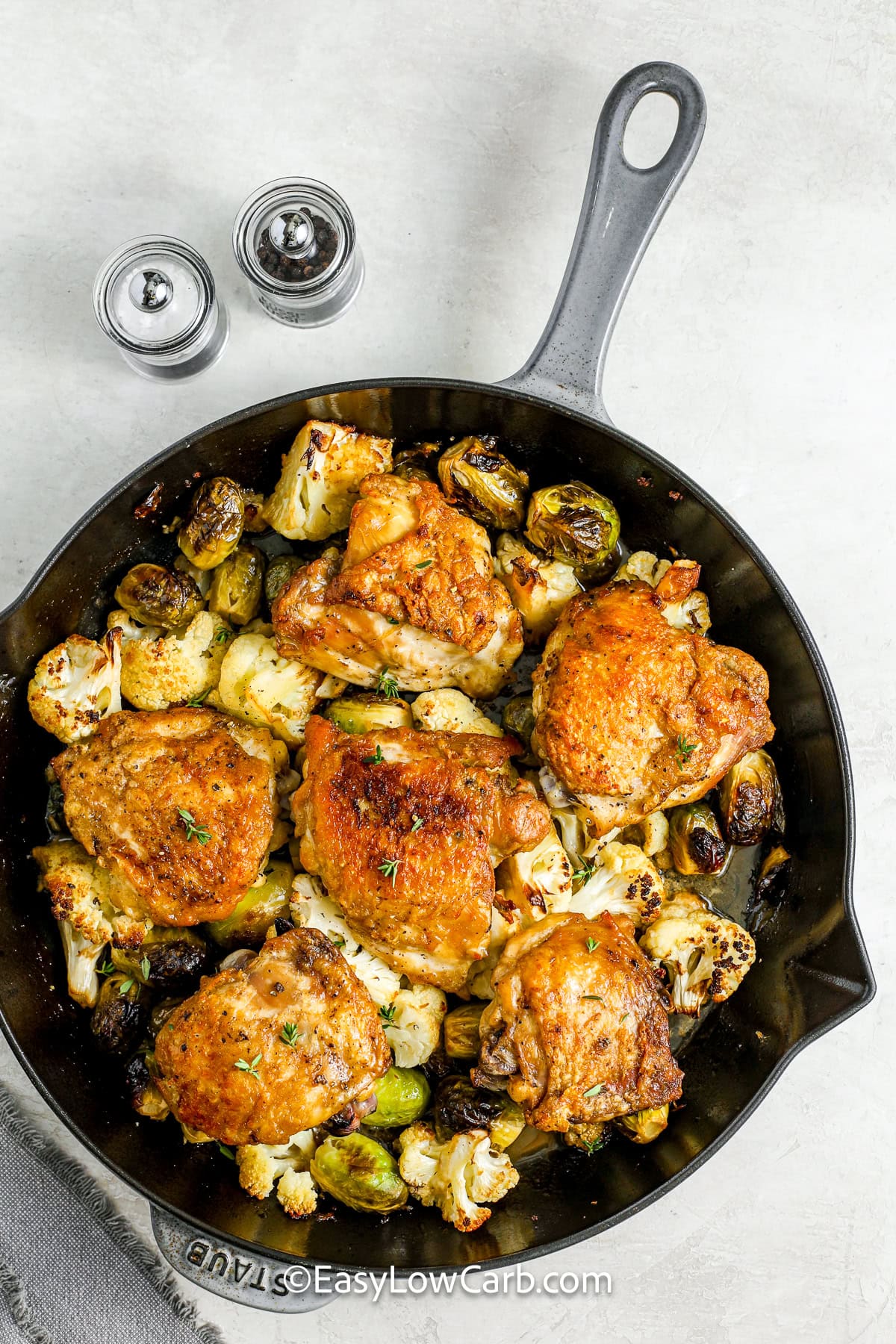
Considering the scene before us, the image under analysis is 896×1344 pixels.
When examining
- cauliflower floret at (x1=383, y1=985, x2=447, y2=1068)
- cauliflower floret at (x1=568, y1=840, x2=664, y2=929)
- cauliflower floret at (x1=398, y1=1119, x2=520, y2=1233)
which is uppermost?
cauliflower floret at (x1=568, y1=840, x2=664, y2=929)

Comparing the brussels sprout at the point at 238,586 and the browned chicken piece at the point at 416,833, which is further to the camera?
the brussels sprout at the point at 238,586

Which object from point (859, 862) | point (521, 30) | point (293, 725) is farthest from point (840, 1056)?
point (521, 30)

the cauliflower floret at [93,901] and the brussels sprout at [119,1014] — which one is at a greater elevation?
the cauliflower floret at [93,901]

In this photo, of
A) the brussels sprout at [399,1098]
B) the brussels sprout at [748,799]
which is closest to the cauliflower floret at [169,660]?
the brussels sprout at [399,1098]

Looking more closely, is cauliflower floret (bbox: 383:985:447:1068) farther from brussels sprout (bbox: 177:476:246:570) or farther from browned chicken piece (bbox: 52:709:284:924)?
brussels sprout (bbox: 177:476:246:570)

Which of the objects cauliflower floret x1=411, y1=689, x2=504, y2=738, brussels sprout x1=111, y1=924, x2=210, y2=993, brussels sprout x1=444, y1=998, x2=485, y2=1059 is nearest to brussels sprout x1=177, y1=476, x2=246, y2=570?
cauliflower floret x1=411, y1=689, x2=504, y2=738

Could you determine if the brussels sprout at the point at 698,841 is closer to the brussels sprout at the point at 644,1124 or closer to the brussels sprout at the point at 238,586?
the brussels sprout at the point at 644,1124
